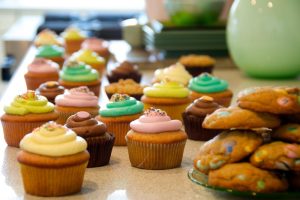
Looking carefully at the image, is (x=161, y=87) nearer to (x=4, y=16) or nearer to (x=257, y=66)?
(x=257, y=66)

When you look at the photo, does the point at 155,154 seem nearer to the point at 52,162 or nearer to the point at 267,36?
the point at 52,162

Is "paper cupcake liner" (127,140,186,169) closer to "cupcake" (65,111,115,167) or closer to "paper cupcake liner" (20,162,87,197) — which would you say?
"cupcake" (65,111,115,167)

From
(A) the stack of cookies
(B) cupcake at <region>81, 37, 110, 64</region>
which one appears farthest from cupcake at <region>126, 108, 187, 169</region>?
(B) cupcake at <region>81, 37, 110, 64</region>

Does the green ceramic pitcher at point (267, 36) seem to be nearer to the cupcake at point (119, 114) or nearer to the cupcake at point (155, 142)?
the cupcake at point (119, 114)

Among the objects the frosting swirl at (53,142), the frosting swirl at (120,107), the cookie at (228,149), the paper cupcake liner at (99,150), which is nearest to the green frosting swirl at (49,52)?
the frosting swirl at (120,107)

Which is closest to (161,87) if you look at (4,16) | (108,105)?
(108,105)

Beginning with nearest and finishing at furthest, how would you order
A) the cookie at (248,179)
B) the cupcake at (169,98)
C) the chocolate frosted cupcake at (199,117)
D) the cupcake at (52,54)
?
the cookie at (248,179) → the chocolate frosted cupcake at (199,117) → the cupcake at (169,98) → the cupcake at (52,54)

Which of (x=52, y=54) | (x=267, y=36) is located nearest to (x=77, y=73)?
(x=52, y=54)
